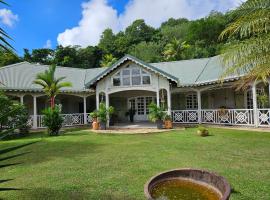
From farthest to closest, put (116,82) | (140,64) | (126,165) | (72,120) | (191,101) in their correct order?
(191,101) → (72,120) → (116,82) → (140,64) → (126,165)

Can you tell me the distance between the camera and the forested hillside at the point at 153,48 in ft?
138

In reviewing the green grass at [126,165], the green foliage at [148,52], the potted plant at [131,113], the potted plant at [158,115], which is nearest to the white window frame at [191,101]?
the potted plant at [131,113]

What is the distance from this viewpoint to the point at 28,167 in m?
8.67

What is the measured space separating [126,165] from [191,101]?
15.2 meters

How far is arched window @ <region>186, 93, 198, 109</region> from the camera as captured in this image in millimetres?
22328

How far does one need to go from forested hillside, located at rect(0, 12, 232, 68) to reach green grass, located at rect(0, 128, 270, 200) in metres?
27.2

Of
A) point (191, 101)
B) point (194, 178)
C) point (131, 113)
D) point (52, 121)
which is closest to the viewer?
point (194, 178)

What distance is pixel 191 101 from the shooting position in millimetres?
22594

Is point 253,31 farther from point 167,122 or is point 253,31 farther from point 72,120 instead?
point 72,120

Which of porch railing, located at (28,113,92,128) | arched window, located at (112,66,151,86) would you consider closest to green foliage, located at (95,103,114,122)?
arched window, located at (112,66,151,86)

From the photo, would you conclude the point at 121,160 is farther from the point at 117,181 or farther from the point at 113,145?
the point at 113,145

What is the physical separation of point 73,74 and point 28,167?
17552 mm

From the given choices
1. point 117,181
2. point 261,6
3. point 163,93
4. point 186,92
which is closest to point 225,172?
point 117,181

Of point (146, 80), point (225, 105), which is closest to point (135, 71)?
point (146, 80)
